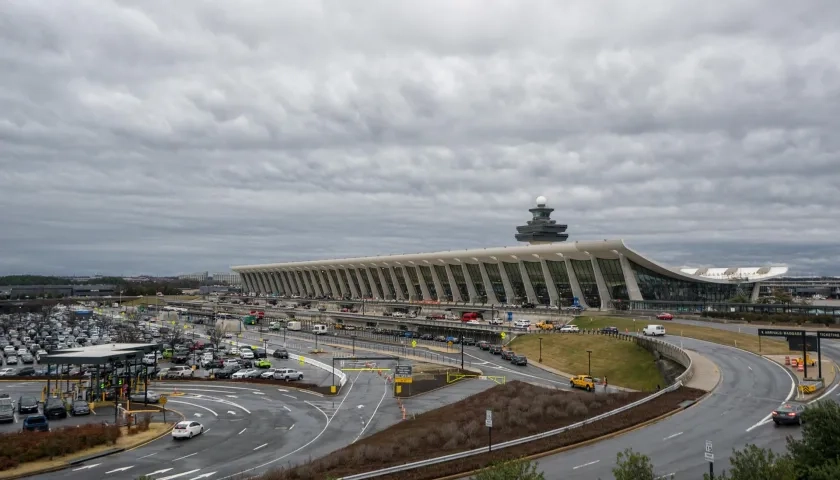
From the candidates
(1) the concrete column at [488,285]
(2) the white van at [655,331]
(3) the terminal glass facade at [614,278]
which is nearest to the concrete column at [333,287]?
(1) the concrete column at [488,285]

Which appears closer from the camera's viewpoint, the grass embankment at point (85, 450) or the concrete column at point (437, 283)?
the grass embankment at point (85, 450)

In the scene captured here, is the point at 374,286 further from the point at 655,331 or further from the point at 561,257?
the point at 655,331

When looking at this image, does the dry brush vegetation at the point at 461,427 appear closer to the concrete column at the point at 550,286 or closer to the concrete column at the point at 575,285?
the concrete column at the point at 575,285

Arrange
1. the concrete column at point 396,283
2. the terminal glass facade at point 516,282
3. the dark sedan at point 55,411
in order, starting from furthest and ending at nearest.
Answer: the concrete column at point 396,283 → the terminal glass facade at point 516,282 → the dark sedan at point 55,411

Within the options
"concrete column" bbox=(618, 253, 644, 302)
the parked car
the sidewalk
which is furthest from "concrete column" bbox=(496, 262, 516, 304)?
the parked car

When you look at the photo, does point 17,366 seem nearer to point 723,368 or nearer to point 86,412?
point 86,412

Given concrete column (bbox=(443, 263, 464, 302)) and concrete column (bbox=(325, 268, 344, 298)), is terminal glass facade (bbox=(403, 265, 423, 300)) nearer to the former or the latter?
concrete column (bbox=(443, 263, 464, 302))

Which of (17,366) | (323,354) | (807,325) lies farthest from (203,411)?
(807,325)
